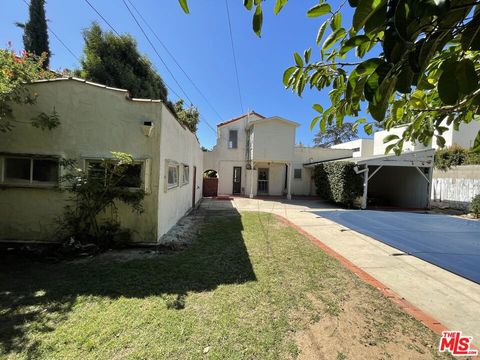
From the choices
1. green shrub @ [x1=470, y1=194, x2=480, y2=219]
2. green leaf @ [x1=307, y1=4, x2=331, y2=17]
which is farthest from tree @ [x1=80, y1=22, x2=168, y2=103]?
green shrub @ [x1=470, y1=194, x2=480, y2=219]

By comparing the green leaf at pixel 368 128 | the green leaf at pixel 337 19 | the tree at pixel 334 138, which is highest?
the tree at pixel 334 138

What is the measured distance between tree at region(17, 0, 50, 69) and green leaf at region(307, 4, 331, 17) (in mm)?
19688

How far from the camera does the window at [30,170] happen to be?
5.95 metres

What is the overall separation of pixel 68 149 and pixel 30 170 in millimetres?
1059

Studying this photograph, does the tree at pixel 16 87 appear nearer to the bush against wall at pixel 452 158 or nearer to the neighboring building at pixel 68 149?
the neighboring building at pixel 68 149

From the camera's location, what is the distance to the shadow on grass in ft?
10.5

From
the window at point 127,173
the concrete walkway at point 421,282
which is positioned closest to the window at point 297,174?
the concrete walkway at point 421,282

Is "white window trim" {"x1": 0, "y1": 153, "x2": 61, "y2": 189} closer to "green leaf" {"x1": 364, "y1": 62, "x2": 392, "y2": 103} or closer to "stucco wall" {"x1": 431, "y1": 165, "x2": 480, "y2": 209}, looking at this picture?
"green leaf" {"x1": 364, "y1": 62, "x2": 392, "y2": 103}

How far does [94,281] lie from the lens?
423 cm

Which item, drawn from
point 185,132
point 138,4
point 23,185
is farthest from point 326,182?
point 23,185

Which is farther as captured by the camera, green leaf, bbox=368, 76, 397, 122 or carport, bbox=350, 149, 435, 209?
carport, bbox=350, 149, 435, 209

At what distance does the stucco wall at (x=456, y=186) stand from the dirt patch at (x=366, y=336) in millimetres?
14979

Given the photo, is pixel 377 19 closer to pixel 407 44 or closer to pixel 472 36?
pixel 407 44

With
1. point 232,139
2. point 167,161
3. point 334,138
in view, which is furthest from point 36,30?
point 334,138
